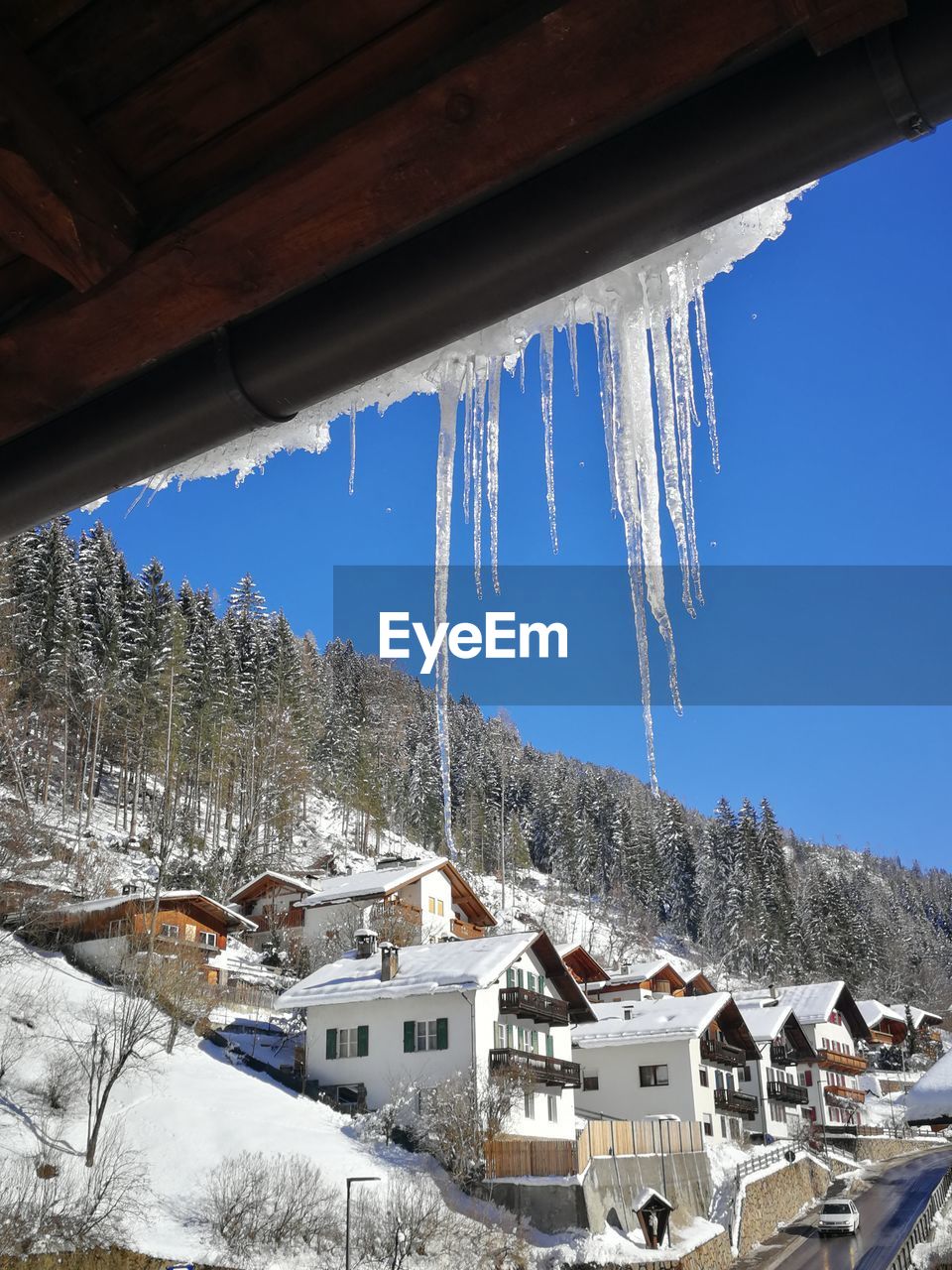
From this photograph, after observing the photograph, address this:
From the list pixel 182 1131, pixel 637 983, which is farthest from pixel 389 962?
pixel 637 983

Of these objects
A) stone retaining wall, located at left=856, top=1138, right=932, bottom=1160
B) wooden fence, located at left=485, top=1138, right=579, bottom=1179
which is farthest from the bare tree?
stone retaining wall, located at left=856, top=1138, right=932, bottom=1160

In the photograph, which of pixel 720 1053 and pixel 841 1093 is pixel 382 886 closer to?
pixel 720 1053

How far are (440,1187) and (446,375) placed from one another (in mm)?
25478

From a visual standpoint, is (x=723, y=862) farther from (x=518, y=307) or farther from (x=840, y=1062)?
(x=518, y=307)

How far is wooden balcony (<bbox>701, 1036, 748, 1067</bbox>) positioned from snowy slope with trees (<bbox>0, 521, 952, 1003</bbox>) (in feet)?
73.4

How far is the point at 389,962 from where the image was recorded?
106 feet

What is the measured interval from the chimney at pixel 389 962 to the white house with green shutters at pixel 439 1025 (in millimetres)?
39

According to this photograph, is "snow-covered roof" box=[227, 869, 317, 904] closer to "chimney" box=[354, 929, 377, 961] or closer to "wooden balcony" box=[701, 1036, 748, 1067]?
"chimney" box=[354, 929, 377, 961]

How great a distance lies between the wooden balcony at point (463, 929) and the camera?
5288 cm

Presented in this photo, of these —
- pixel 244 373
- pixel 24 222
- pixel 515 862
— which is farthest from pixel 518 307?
pixel 515 862

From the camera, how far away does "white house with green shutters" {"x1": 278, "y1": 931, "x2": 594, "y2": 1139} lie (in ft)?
96.8

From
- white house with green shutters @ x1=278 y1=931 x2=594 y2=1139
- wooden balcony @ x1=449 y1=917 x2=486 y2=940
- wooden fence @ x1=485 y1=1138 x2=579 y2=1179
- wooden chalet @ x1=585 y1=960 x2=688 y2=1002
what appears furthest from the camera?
wooden balcony @ x1=449 y1=917 x2=486 y2=940

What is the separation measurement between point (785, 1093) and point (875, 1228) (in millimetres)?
17294

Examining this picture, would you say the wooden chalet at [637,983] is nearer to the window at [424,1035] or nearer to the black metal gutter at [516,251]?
the window at [424,1035]
